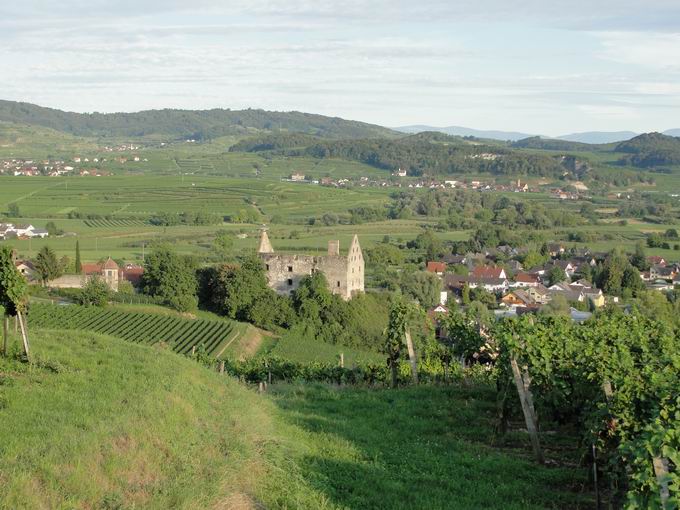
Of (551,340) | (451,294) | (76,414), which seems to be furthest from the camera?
(451,294)

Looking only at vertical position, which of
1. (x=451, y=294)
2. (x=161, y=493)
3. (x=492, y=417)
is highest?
(x=161, y=493)

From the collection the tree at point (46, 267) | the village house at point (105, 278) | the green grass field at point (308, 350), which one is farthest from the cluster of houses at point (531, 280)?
the tree at point (46, 267)

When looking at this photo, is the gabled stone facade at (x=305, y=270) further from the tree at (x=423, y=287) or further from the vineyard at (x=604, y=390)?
the vineyard at (x=604, y=390)

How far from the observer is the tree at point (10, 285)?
517 inches

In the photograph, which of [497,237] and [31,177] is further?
[31,177]

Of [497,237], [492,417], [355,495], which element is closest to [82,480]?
[355,495]

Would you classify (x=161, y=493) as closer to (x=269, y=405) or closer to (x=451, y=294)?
(x=269, y=405)

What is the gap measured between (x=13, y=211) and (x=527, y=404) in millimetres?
100065

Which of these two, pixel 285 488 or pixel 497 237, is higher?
pixel 285 488

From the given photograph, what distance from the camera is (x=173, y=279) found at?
150ft

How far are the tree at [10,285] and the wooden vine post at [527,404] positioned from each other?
760 cm

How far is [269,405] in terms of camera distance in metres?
14.1

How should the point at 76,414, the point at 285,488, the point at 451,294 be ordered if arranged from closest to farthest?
the point at 285,488, the point at 76,414, the point at 451,294

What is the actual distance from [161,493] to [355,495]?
7.45ft
